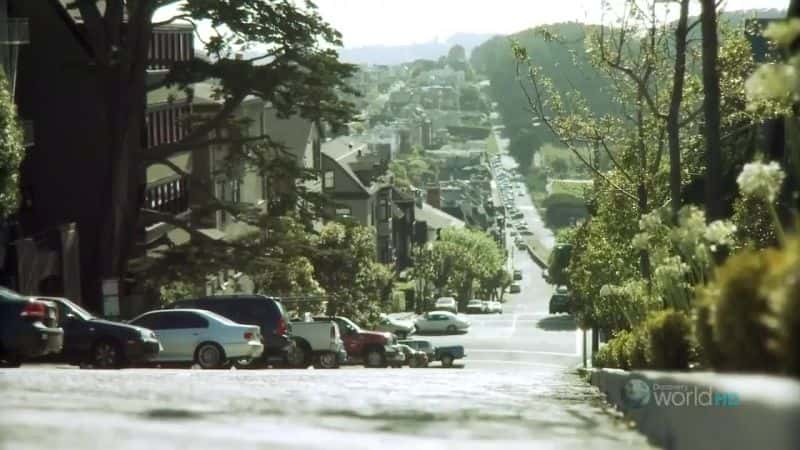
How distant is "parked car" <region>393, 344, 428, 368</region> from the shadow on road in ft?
120

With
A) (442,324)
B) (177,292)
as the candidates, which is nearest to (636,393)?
(177,292)

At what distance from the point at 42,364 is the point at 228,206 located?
12647 millimetres

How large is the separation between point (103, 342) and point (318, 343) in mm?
14691

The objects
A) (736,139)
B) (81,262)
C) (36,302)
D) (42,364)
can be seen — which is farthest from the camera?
(81,262)

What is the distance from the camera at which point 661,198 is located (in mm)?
41062

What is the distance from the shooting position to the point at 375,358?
194 ft

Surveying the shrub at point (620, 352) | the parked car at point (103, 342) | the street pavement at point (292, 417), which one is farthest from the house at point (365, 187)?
the street pavement at point (292, 417)

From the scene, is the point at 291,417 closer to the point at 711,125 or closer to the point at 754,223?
the point at 711,125

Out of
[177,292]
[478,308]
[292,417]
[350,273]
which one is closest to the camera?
[292,417]

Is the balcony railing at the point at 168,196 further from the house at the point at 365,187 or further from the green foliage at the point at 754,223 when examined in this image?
the house at the point at 365,187

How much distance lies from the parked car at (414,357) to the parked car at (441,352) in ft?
10.0

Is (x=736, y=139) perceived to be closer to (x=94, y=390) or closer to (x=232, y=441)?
(x=94, y=390)

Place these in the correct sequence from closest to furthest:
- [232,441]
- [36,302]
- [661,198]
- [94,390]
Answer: [232,441]
[94,390]
[36,302]
[661,198]

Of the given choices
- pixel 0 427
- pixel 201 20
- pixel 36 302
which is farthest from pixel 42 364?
pixel 0 427
